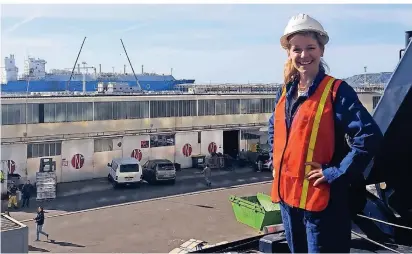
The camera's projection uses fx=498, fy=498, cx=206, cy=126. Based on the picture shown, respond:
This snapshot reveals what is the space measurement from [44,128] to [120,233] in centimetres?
904

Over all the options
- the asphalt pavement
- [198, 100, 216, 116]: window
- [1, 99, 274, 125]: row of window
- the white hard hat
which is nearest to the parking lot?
the asphalt pavement

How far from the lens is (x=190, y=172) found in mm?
25797

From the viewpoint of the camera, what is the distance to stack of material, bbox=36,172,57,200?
19641 millimetres

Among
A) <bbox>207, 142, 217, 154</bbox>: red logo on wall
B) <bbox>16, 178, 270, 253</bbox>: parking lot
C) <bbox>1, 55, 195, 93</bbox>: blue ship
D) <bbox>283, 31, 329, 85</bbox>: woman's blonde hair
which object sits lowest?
<bbox>16, 178, 270, 253</bbox>: parking lot

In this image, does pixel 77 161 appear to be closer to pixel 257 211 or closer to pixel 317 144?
pixel 257 211

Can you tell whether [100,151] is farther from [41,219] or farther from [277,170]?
[277,170]

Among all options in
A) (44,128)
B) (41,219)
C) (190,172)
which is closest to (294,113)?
(41,219)

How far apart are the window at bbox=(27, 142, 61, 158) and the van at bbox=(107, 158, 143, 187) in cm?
266

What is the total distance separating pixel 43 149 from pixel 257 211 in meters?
11.6

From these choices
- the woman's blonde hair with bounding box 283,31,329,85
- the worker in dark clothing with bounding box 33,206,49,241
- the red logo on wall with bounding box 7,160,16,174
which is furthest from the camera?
the red logo on wall with bounding box 7,160,16,174

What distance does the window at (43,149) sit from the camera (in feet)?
71.3

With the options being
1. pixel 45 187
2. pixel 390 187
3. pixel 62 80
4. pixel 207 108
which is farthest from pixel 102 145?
pixel 62 80

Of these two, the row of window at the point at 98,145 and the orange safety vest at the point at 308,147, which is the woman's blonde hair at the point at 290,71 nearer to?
the orange safety vest at the point at 308,147

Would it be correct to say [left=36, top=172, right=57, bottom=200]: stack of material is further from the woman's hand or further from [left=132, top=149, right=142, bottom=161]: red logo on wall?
the woman's hand
